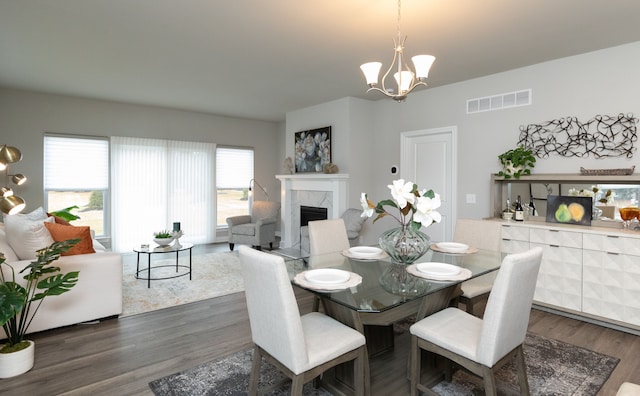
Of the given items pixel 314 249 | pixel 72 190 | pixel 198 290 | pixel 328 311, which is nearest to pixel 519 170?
pixel 314 249

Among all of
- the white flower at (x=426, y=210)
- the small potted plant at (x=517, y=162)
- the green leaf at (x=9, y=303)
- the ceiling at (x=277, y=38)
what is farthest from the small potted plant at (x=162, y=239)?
the small potted plant at (x=517, y=162)

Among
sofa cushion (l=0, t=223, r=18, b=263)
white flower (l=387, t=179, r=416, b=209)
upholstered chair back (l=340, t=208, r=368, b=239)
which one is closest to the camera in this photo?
white flower (l=387, t=179, r=416, b=209)

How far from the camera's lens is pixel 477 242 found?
130 inches

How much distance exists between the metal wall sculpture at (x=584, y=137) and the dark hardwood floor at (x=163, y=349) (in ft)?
5.55

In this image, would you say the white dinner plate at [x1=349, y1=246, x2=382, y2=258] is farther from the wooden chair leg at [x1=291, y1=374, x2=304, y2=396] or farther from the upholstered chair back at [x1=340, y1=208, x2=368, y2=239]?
the upholstered chair back at [x1=340, y1=208, x2=368, y2=239]

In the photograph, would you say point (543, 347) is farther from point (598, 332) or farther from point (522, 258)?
point (522, 258)

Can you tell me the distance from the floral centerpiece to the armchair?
12.9 ft

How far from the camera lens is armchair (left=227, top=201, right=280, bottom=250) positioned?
→ 20.4 ft

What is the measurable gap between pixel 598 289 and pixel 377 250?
2.09m

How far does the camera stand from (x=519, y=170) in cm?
401

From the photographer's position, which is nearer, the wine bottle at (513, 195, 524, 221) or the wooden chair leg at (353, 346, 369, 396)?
the wooden chair leg at (353, 346, 369, 396)

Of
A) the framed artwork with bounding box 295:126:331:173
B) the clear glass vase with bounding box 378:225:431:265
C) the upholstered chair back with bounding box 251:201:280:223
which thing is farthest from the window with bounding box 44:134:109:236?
the clear glass vase with bounding box 378:225:431:265

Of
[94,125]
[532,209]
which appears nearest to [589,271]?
[532,209]

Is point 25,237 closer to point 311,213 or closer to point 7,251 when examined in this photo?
point 7,251
